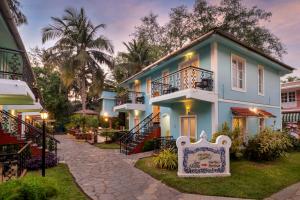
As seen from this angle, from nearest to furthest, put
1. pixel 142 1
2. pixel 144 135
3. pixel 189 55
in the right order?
pixel 189 55 < pixel 142 1 < pixel 144 135

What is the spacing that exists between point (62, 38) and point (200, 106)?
20.5 metres

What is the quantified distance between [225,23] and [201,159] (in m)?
24.1

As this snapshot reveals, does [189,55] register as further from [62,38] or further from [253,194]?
[62,38]

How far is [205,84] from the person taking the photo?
Result: 13047mm

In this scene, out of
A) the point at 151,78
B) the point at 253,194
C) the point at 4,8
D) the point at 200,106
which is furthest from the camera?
the point at 151,78

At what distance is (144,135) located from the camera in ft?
58.8

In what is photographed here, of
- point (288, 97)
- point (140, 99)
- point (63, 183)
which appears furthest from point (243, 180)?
point (288, 97)

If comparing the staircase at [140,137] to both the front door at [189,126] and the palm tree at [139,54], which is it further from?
the palm tree at [139,54]

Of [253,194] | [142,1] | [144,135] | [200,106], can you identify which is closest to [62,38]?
[142,1]

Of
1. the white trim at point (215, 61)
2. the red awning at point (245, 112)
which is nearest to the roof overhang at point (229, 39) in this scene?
the white trim at point (215, 61)

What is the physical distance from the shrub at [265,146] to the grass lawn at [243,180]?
421mm

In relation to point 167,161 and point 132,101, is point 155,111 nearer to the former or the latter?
point 132,101

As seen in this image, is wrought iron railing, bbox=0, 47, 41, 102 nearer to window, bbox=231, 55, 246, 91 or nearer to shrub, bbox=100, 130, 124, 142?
window, bbox=231, 55, 246, 91

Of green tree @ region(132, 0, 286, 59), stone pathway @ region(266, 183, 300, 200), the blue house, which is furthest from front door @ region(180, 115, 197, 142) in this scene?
green tree @ region(132, 0, 286, 59)
